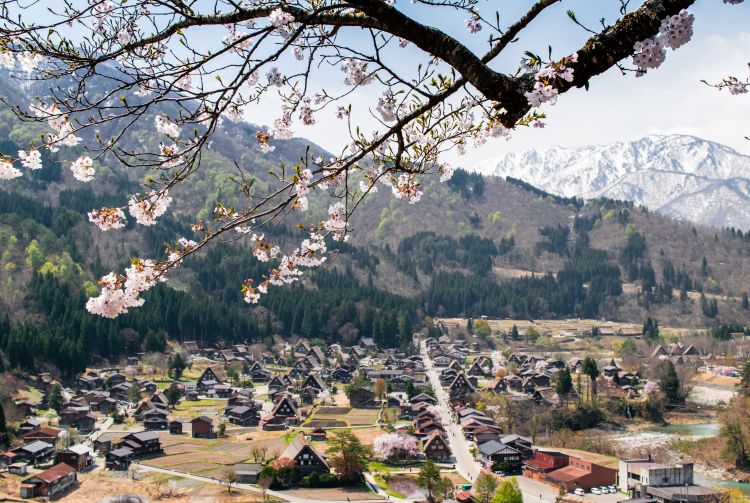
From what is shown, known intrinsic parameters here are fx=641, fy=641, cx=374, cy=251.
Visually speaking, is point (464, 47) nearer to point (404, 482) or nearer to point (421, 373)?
point (404, 482)

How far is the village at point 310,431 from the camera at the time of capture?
96.2 ft

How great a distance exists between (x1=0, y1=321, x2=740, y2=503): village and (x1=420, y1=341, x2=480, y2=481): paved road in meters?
0.14

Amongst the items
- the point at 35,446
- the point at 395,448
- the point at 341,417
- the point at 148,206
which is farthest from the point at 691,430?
the point at 148,206

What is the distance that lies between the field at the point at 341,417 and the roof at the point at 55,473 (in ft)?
52.8

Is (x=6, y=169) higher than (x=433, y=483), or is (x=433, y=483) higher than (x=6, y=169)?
(x=6, y=169)

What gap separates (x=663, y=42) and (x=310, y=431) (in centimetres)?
Result: 3850

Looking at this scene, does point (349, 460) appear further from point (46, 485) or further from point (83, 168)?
point (83, 168)

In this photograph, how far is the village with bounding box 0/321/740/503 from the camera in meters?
29.3

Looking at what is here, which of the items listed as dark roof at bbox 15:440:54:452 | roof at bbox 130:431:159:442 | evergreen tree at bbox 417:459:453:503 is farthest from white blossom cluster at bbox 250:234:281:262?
dark roof at bbox 15:440:54:452

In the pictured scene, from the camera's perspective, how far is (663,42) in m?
3.52

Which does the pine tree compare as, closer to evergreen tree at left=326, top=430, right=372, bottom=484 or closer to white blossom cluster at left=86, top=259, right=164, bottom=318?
evergreen tree at left=326, top=430, right=372, bottom=484

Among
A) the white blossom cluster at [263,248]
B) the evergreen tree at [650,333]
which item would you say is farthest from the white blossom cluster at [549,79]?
the evergreen tree at [650,333]

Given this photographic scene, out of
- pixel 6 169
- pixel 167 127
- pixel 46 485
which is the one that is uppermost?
pixel 167 127

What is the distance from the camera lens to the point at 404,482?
3050 cm
